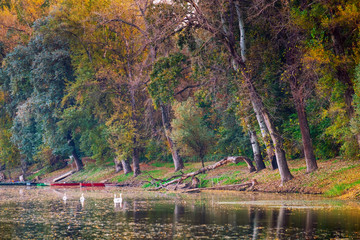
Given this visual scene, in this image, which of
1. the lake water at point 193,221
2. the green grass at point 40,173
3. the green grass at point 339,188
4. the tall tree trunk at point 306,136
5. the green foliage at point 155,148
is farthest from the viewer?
the green grass at point 40,173

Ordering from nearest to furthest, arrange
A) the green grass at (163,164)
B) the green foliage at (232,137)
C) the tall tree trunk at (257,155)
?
the tall tree trunk at (257,155) → the green foliage at (232,137) → the green grass at (163,164)

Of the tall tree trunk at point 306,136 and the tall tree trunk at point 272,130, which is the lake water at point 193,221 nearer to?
the tall tree trunk at point 272,130

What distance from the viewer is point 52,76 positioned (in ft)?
198

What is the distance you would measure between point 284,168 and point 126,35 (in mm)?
29599

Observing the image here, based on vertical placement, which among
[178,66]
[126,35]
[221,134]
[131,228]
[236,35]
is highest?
[126,35]

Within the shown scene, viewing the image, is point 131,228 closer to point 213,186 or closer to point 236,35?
point 236,35

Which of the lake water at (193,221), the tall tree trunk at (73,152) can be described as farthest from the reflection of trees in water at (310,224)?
the tall tree trunk at (73,152)

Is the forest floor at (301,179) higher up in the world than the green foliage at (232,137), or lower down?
lower down

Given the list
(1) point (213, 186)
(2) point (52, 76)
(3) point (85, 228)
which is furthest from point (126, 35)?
(3) point (85, 228)

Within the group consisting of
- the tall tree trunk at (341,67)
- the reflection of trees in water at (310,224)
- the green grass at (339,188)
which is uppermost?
the tall tree trunk at (341,67)

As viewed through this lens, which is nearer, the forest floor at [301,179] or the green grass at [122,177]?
the forest floor at [301,179]

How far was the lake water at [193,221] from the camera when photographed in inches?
611

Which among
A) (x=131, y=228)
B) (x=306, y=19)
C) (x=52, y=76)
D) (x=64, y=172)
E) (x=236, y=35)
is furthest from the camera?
(x=64, y=172)

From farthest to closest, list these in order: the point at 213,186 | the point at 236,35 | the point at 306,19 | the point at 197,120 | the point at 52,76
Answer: the point at 52,76, the point at 197,120, the point at 213,186, the point at 236,35, the point at 306,19
